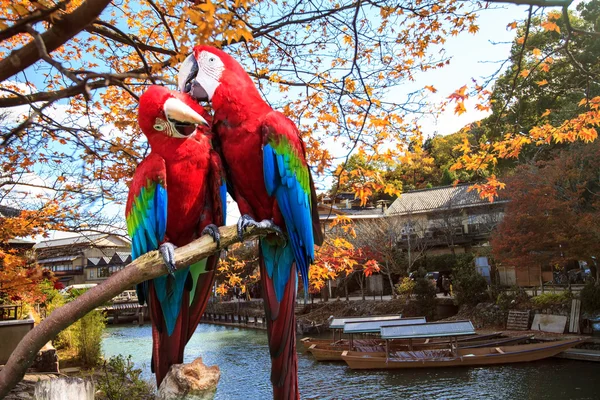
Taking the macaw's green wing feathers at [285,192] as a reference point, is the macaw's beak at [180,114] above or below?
above

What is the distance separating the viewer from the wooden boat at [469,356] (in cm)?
1355

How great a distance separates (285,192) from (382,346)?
14368 millimetres

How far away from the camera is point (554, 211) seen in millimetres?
14391

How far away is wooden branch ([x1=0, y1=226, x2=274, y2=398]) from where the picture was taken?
1.88m

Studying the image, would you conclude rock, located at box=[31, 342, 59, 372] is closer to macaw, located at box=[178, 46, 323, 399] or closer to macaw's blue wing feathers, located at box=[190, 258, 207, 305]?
macaw's blue wing feathers, located at box=[190, 258, 207, 305]

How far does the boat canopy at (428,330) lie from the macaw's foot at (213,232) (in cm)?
1236

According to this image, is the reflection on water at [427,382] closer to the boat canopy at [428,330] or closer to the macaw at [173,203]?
the boat canopy at [428,330]

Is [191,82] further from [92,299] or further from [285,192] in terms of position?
[92,299]

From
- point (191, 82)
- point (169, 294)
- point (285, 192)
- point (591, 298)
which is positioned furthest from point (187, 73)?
point (591, 298)

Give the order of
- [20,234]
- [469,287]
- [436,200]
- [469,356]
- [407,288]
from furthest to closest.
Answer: [436,200] → [407,288] → [469,287] → [469,356] → [20,234]

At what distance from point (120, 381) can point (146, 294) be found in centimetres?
555

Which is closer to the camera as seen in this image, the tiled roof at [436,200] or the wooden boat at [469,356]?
the wooden boat at [469,356]

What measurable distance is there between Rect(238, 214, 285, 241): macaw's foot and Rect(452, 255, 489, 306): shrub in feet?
60.8

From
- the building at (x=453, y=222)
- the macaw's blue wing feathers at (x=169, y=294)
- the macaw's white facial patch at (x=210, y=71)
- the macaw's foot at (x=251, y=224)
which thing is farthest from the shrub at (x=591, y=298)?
the macaw's white facial patch at (x=210, y=71)
